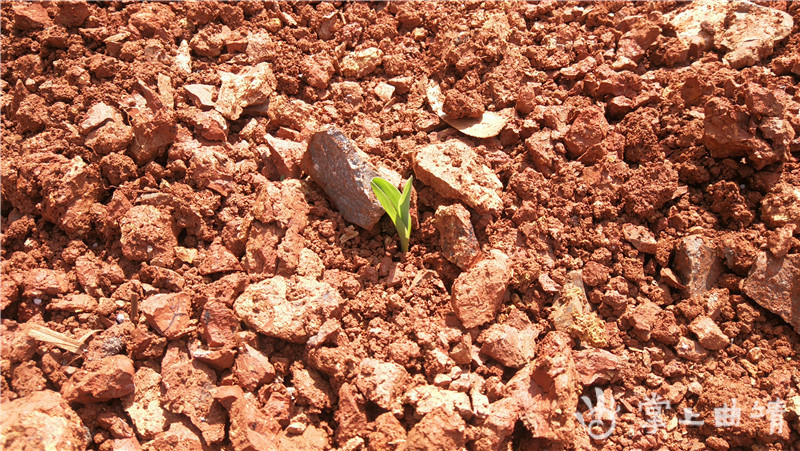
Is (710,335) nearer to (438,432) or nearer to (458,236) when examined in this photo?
(458,236)

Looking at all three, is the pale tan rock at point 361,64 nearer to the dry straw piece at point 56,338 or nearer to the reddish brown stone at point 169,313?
the reddish brown stone at point 169,313

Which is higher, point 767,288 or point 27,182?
point 27,182

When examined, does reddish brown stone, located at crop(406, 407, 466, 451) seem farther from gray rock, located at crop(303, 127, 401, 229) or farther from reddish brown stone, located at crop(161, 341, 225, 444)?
gray rock, located at crop(303, 127, 401, 229)

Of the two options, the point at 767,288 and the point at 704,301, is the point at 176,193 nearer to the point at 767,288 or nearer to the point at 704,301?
the point at 704,301

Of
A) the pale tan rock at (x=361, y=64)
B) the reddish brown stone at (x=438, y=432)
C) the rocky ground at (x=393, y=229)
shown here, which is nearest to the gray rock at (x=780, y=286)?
the rocky ground at (x=393, y=229)

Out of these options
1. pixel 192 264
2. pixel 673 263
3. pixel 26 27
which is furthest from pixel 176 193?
pixel 673 263

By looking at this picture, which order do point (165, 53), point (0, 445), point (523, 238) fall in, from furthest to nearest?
point (165, 53) < point (523, 238) < point (0, 445)

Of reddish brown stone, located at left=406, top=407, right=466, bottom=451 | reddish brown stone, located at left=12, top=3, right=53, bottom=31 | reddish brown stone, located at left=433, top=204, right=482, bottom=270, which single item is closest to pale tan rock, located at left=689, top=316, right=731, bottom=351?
reddish brown stone, located at left=433, top=204, right=482, bottom=270

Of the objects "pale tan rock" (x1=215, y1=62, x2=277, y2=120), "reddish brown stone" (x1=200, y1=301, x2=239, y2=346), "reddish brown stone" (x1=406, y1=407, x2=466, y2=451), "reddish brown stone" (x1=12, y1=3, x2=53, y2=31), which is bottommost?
"reddish brown stone" (x1=406, y1=407, x2=466, y2=451)
